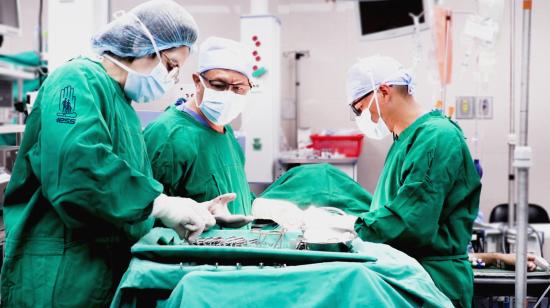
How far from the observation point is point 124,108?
1.52 metres

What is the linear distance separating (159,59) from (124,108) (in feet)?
0.59

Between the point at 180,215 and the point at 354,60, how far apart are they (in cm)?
428

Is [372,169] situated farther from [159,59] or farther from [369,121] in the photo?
[159,59]

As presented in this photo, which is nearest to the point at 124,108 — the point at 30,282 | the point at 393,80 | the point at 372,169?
the point at 30,282

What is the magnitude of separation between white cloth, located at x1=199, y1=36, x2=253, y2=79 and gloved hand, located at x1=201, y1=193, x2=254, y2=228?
72cm

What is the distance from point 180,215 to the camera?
143 cm

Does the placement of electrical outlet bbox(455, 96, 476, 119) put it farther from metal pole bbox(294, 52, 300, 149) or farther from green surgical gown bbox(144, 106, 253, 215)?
green surgical gown bbox(144, 106, 253, 215)

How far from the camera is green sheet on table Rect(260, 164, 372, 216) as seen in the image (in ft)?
9.48

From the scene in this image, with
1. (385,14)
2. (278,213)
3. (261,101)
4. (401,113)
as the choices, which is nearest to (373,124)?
(401,113)

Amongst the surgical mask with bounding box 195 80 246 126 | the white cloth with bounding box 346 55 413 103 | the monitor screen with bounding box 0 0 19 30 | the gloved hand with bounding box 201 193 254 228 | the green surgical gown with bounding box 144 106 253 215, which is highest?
the monitor screen with bounding box 0 0 19 30

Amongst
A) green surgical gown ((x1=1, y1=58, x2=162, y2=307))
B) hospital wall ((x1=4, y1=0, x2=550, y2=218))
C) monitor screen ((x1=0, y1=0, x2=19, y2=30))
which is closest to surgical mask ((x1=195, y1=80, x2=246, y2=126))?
green surgical gown ((x1=1, y1=58, x2=162, y2=307))

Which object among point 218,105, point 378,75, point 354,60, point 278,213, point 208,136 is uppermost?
point 354,60

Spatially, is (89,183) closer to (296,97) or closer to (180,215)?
(180,215)

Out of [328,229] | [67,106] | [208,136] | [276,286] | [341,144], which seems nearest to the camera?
[276,286]
